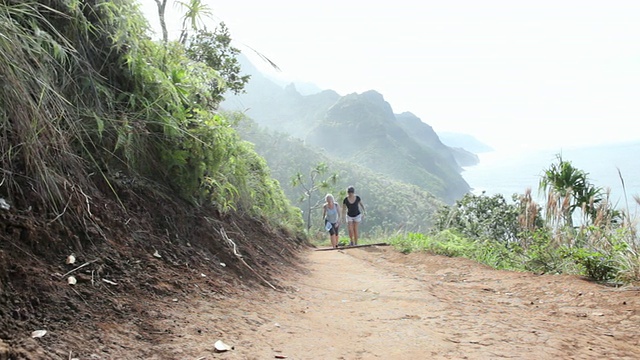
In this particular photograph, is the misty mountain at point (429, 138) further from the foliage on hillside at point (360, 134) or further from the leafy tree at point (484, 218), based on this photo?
the leafy tree at point (484, 218)

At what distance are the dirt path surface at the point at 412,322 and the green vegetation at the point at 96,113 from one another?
3.64ft

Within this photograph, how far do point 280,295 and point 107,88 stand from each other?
2.40 metres

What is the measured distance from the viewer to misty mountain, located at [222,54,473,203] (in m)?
96.5

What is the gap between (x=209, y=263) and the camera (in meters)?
3.60

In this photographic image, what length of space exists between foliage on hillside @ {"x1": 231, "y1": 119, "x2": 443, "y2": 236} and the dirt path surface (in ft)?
143

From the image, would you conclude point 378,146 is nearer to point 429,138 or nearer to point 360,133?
point 360,133

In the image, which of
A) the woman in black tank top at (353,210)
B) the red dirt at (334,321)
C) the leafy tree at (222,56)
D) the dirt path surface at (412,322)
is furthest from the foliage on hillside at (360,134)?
the red dirt at (334,321)

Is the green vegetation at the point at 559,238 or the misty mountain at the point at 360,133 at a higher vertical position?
the misty mountain at the point at 360,133

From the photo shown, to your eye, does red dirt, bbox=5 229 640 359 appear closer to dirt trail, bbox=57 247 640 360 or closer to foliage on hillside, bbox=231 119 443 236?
dirt trail, bbox=57 247 640 360

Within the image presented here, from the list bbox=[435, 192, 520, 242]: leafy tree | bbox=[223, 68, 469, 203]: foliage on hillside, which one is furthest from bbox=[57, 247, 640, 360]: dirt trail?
bbox=[223, 68, 469, 203]: foliage on hillside

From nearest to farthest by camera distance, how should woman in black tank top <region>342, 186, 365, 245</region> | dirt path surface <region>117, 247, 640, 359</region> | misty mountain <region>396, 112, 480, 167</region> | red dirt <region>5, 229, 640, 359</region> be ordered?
red dirt <region>5, 229, 640, 359</region>
dirt path surface <region>117, 247, 640, 359</region>
woman in black tank top <region>342, 186, 365, 245</region>
misty mountain <region>396, 112, 480, 167</region>

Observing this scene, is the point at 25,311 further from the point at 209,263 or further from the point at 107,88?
the point at 107,88

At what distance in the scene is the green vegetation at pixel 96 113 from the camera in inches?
90.7

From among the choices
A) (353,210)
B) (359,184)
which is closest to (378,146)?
(359,184)
